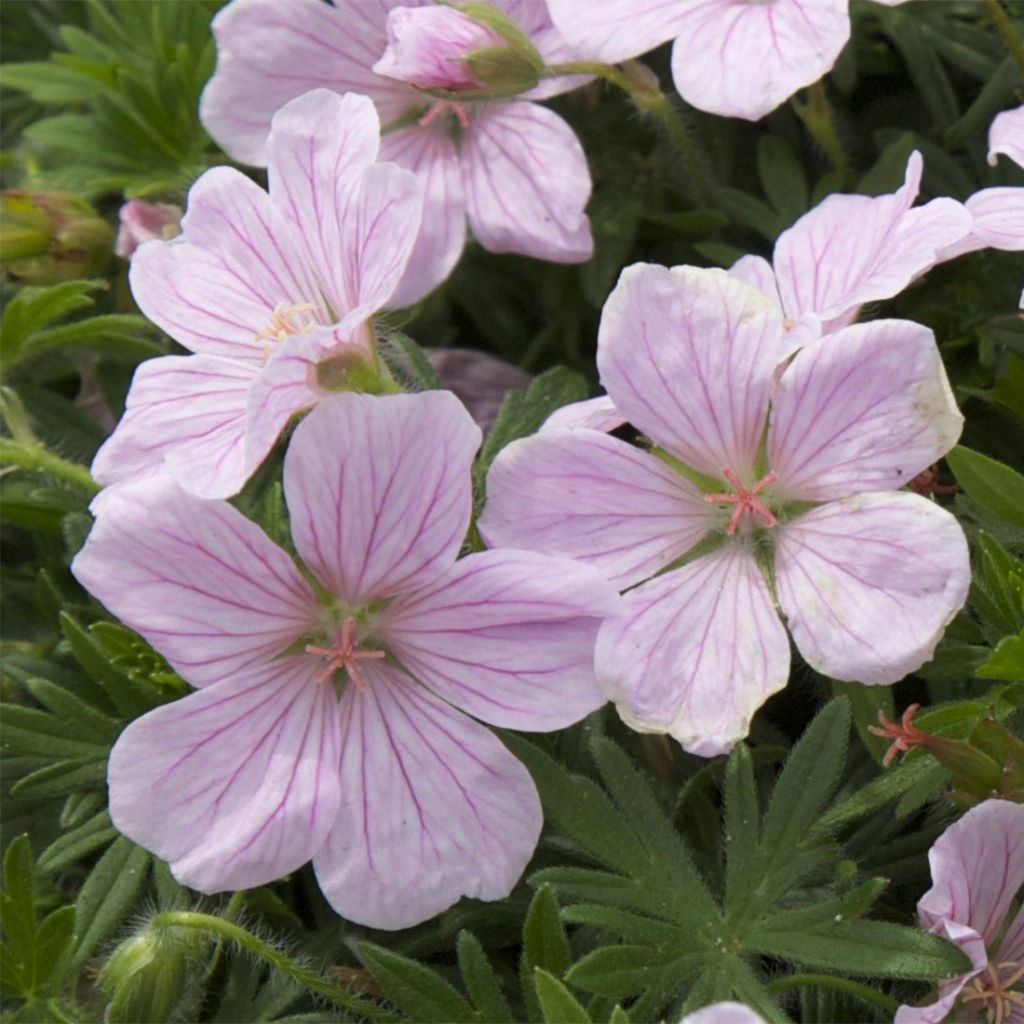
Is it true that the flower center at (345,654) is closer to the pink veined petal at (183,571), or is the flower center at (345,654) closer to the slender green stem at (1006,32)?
the pink veined petal at (183,571)

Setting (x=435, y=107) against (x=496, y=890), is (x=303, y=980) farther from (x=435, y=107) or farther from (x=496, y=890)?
(x=435, y=107)

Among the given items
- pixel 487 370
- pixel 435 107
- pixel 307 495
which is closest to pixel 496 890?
pixel 307 495

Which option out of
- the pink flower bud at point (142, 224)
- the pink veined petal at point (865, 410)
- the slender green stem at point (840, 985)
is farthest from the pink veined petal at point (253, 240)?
the slender green stem at point (840, 985)

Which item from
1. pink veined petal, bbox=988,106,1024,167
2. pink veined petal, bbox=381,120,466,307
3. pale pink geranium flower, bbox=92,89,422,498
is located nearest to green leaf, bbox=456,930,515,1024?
pale pink geranium flower, bbox=92,89,422,498

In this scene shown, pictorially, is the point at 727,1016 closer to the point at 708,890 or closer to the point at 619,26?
the point at 708,890

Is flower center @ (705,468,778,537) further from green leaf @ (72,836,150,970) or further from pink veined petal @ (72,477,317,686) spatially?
green leaf @ (72,836,150,970)

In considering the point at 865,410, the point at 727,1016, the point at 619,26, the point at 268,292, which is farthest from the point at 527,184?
the point at 727,1016
